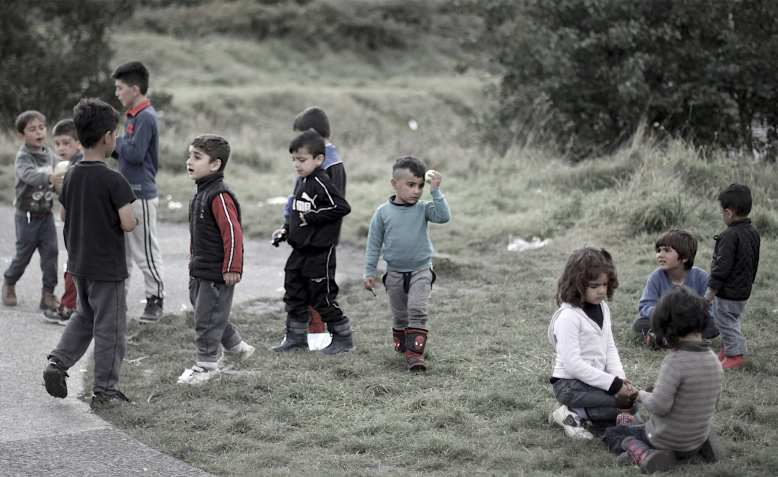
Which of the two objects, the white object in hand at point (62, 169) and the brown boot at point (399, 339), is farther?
the white object in hand at point (62, 169)

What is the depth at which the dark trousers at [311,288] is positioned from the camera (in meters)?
7.13

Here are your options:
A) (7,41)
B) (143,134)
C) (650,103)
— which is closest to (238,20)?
(7,41)

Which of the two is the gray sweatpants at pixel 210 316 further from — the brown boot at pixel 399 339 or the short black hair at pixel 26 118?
the short black hair at pixel 26 118

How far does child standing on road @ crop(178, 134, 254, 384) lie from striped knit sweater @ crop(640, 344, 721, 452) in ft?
9.14

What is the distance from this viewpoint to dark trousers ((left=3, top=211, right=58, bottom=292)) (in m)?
8.27

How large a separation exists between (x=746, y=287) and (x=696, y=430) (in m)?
2.02

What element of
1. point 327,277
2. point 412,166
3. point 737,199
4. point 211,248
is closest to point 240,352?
point 327,277

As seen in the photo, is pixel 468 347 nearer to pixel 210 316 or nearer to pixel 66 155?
pixel 210 316

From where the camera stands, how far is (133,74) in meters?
7.95

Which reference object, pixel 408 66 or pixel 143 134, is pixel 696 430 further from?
pixel 408 66

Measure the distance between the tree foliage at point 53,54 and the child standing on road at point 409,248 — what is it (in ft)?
41.8

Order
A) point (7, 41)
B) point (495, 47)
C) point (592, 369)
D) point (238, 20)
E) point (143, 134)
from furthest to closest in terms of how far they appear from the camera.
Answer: point (238, 20) → point (7, 41) → point (495, 47) → point (143, 134) → point (592, 369)

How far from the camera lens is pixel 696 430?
191 inches

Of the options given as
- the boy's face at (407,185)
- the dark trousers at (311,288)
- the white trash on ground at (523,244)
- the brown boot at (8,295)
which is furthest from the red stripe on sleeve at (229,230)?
the white trash on ground at (523,244)
